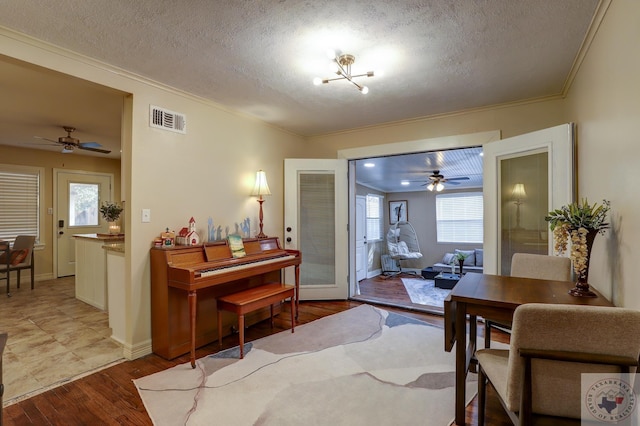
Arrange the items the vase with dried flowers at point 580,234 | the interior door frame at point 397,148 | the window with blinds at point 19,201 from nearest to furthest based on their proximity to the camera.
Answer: the vase with dried flowers at point 580,234
the interior door frame at point 397,148
the window with blinds at point 19,201

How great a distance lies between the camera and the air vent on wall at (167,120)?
2805 millimetres

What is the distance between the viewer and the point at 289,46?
2.26 meters

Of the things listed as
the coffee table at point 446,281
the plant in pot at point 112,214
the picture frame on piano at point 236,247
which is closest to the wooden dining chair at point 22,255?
the plant in pot at point 112,214

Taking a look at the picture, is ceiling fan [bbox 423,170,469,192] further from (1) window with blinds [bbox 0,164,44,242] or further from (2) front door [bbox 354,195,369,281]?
(1) window with blinds [bbox 0,164,44,242]

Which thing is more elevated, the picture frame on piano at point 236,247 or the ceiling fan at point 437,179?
the ceiling fan at point 437,179

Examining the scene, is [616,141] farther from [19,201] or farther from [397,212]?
[19,201]

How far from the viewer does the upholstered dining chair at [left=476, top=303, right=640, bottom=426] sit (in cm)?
113

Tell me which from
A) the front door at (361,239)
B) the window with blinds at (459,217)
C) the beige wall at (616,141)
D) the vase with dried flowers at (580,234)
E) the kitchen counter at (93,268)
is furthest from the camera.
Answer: the window with blinds at (459,217)

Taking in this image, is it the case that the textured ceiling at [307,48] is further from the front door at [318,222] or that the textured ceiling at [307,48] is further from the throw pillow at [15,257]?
the throw pillow at [15,257]

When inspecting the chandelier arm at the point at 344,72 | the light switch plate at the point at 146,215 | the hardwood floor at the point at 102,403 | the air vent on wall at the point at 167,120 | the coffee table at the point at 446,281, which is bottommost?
the coffee table at the point at 446,281

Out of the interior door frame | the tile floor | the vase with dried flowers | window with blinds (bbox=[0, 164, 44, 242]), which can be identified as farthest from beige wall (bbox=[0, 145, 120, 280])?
the vase with dried flowers

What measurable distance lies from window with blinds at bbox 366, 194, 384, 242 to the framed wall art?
13.3 inches

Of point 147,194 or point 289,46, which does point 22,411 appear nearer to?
point 147,194

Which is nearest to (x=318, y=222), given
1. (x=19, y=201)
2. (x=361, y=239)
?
(x=361, y=239)
